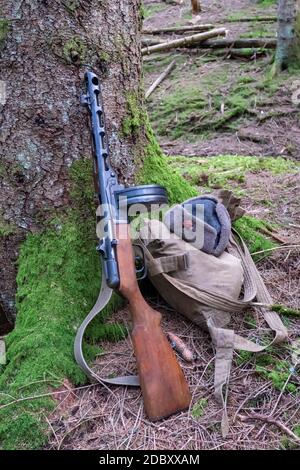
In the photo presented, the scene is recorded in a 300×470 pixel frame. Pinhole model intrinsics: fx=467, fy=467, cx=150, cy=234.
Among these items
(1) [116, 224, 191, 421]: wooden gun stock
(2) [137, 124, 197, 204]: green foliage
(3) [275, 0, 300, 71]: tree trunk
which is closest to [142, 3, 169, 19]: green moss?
(3) [275, 0, 300, 71]: tree trunk

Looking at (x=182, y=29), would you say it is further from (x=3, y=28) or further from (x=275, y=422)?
(x=275, y=422)

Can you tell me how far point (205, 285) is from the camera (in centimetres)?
291

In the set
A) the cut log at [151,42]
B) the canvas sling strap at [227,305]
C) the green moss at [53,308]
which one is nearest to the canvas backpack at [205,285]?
the canvas sling strap at [227,305]

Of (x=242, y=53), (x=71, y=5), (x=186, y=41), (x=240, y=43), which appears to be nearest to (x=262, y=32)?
(x=240, y=43)

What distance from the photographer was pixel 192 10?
1484 centimetres

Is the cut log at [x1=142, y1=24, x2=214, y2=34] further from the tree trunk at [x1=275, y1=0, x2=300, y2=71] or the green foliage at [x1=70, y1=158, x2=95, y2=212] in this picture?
the green foliage at [x1=70, y1=158, x2=95, y2=212]

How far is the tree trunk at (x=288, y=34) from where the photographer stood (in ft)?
30.8

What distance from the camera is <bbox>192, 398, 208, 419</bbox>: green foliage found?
7.92 ft

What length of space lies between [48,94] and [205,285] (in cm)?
153

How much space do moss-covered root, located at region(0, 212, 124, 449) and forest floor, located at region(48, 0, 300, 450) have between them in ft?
0.32

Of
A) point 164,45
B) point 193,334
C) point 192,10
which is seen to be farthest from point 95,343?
point 192,10

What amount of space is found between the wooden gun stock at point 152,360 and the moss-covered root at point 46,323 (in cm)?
42

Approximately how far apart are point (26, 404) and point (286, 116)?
24.9 ft

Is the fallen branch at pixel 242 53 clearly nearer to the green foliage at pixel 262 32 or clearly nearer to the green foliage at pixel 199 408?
the green foliage at pixel 262 32
